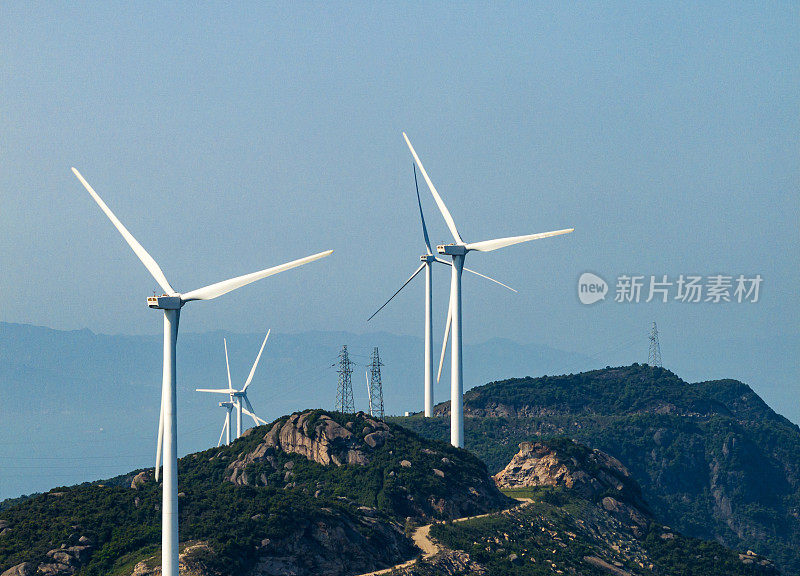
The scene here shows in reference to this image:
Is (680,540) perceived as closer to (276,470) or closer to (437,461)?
(437,461)

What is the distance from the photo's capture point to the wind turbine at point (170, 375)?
3600 inches

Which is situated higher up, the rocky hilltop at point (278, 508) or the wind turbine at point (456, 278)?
the wind turbine at point (456, 278)

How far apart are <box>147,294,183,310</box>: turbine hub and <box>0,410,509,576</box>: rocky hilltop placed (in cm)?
2929

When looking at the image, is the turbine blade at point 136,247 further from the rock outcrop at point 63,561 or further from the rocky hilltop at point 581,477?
the rocky hilltop at point 581,477

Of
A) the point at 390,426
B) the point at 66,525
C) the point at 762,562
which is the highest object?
the point at 390,426

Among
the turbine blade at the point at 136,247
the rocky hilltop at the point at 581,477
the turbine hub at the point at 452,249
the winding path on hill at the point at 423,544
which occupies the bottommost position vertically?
the winding path on hill at the point at 423,544

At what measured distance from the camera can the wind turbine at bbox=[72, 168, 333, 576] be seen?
3600 inches

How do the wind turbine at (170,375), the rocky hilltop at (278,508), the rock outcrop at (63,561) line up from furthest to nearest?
1. the rocky hilltop at (278,508)
2. the rock outcrop at (63,561)
3. the wind turbine at (170,375)

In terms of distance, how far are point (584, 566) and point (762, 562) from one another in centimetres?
4222

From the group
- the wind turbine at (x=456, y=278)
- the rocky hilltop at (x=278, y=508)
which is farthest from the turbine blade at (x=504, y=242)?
the rocky hilltop at (x=278, y=508)

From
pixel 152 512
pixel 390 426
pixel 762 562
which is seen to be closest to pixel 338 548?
pixel 152 512

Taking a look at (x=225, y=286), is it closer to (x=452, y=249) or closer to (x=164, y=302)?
(x=164, y=302)

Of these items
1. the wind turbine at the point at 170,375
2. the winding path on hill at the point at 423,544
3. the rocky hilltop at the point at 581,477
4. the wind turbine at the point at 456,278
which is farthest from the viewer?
the rocky hilltop at the point at 581,477

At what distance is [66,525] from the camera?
382ft
